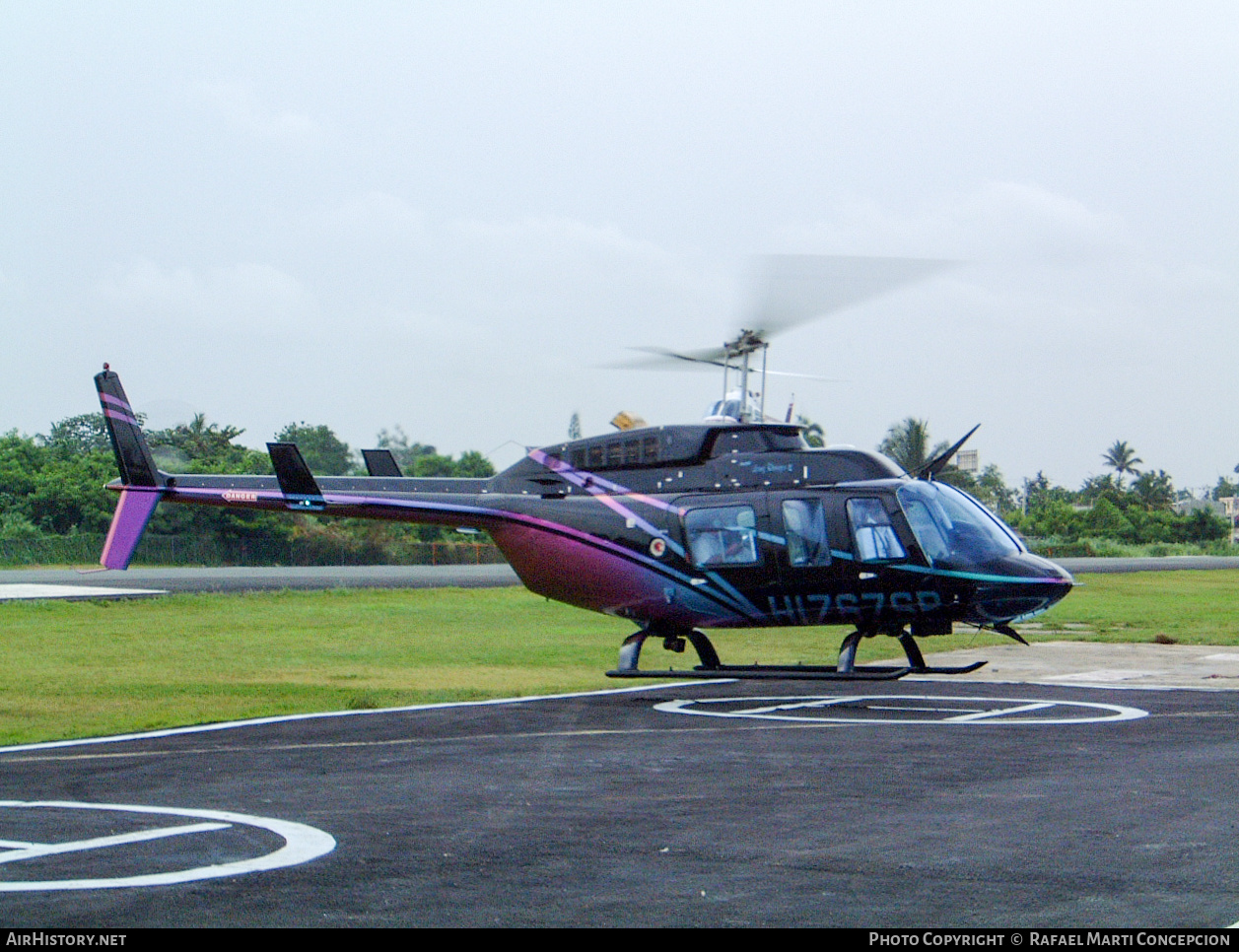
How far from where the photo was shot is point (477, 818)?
37.6 ft

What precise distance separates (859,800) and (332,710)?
32.8 feet

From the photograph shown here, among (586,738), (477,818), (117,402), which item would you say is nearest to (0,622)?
(117,402)

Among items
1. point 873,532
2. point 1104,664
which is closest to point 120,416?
point 873,532

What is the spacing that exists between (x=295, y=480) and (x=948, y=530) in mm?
11074

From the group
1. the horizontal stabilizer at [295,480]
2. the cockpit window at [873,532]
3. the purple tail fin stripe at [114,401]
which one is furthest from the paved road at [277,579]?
the cockpit window at [873,532]

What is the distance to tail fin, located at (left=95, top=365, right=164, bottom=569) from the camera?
987 inches

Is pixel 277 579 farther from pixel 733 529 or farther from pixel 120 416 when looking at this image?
pixel 733 529

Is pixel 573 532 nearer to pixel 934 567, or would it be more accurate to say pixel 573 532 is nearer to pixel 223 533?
pixel 934 567

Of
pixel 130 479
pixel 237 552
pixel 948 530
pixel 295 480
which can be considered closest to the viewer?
pixel 948 530

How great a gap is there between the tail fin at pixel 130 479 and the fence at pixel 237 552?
181 feet

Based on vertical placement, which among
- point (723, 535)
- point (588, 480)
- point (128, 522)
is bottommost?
point (128, 522)

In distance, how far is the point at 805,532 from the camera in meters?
20.1

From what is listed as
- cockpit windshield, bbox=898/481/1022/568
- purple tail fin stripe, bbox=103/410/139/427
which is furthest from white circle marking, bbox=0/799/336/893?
purple tail fin stripe, bbox=103/410/139/427

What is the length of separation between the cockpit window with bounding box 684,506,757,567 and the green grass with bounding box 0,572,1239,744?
388 cm
